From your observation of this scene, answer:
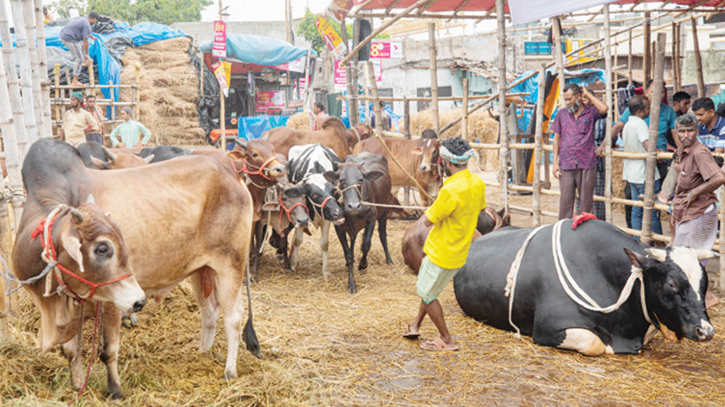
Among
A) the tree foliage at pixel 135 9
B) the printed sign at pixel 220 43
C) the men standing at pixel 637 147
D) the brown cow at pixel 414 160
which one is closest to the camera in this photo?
the men standing at pixel 637 147

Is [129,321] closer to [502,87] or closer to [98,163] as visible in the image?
[98,163]

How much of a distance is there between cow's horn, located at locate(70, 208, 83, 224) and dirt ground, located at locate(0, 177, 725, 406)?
40.4 inches

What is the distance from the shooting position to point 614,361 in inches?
191

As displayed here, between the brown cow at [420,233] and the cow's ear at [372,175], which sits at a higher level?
the cow's ear at [372,175]

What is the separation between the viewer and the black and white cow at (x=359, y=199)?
24.5 feet

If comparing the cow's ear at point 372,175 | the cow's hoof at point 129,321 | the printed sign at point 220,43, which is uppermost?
the printed sign at point 220,43

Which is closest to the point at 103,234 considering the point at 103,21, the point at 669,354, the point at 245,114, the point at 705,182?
the point at 669,354

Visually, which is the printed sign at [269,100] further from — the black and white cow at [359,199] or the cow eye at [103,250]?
the cow eye at [103,250]

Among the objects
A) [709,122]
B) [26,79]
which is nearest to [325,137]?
[709,122]

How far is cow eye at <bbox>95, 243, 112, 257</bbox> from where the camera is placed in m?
3.44

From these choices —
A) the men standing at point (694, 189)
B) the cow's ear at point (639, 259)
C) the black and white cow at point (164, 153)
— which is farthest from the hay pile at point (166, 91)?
the cow's ear at point (639, 259)

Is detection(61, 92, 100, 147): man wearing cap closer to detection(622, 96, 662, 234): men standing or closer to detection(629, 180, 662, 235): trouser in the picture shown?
detection(622, 96, 662, 234): men standing

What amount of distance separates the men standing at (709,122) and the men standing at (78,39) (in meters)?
12.7

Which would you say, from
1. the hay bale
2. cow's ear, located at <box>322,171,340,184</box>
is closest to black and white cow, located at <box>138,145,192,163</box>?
cow's ear, located at <box>322,171,340,184</box>
